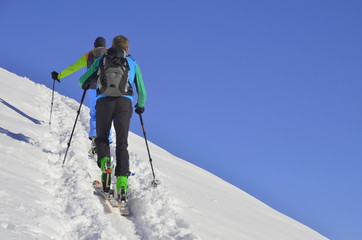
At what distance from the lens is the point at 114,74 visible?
19.5ft

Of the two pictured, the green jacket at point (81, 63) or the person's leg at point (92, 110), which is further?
the person's leg at point (92, 110)

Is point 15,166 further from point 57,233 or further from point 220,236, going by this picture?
point 220,236

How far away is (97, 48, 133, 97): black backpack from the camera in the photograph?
5934 mm

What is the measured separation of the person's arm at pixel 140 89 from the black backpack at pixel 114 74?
0.35 metres

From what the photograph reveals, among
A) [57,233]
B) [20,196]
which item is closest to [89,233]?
[57,233]

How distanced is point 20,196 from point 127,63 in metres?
2.49

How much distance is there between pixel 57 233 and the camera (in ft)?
13.8

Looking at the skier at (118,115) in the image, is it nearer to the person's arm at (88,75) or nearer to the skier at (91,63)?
the person's arm at (88,75)

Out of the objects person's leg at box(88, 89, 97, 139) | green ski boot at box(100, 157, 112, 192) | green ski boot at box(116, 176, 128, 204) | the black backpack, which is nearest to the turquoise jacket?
the black backpack

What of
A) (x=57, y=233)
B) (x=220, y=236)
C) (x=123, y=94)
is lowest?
(x=57, y=233)

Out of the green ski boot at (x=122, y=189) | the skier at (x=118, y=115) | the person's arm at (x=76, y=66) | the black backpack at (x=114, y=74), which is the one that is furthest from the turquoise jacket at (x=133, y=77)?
the green ski boot at (x=122, y=189)

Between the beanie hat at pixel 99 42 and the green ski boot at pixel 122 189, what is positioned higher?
the beanie hat at pixel 99 42

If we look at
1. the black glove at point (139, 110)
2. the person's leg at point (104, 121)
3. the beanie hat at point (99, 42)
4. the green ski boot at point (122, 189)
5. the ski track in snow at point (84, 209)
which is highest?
the beanie hat at point (99, 42)

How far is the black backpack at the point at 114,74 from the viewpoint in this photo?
19.5ft
